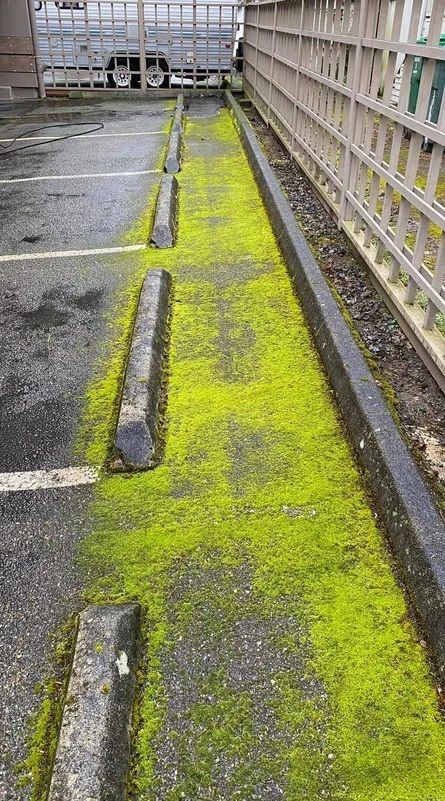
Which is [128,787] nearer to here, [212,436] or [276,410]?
[212,436]

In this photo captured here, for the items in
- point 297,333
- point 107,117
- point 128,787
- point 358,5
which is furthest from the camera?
point 107,117

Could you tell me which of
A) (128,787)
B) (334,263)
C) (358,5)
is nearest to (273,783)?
(128,787)

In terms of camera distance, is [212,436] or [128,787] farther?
[212,436]

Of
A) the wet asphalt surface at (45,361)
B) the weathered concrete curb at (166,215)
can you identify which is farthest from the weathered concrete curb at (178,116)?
the weathered concrete curb at (166,215)

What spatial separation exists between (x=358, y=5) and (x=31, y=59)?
11588 millimetres

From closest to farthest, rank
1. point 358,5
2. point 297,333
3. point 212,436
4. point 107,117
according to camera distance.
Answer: point 212,436, point 297,333, point 358,5, point 107,117

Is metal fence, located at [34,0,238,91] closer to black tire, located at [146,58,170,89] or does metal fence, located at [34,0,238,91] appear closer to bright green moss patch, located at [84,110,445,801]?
black tire, located at [146,58,170,89]

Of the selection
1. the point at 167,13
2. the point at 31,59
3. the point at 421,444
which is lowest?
the point at 421,444

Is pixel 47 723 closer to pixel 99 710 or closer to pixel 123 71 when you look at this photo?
pixel 99 710

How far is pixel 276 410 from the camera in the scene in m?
3.24

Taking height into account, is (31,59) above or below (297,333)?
above

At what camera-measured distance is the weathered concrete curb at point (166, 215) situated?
5.53m

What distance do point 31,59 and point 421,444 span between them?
14541 millimetres

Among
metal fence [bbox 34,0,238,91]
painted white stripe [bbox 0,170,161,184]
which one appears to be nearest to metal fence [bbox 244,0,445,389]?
painted white stripe [bbox 0,170,161,184]
